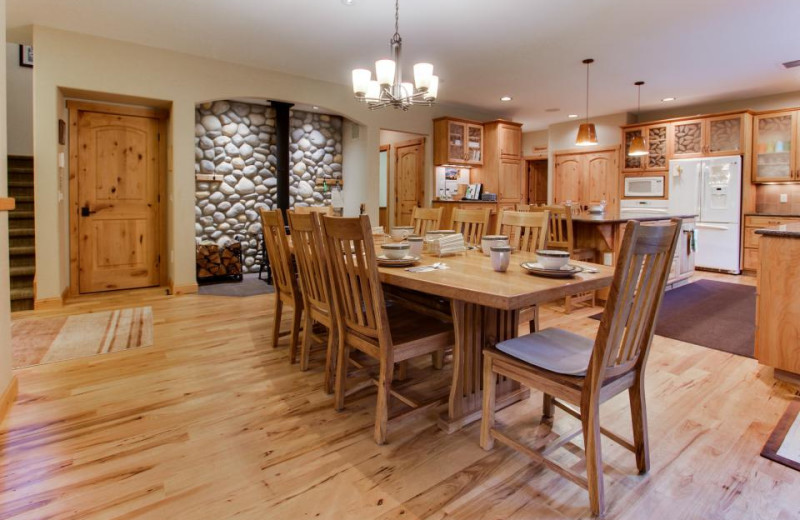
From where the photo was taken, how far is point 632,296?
1369 millimetres

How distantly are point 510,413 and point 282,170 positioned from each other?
189 inches

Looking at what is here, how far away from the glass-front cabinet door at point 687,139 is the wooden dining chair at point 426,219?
17.2 feet

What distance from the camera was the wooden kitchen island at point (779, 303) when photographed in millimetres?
2498

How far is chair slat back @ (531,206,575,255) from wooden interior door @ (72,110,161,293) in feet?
15.1

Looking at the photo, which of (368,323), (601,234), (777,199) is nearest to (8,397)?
(368,323)

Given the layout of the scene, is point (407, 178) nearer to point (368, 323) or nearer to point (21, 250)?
point (21, 250)

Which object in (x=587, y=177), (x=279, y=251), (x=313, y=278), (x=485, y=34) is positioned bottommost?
(x=313, y=278)

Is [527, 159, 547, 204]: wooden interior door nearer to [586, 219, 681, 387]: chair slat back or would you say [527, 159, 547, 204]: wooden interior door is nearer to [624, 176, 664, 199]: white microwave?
[624, 176, 664, 199]: white microwave

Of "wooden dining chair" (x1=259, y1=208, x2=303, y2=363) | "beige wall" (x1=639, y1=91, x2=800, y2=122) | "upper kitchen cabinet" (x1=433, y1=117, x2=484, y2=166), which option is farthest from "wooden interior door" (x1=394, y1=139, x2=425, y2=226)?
"wooden dining chair" (x1=259, y1=208, x2=303, y2=363)

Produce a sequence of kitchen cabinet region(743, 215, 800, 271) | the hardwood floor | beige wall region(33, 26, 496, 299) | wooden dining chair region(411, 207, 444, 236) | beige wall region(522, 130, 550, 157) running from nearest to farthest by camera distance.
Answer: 1. the hardwood floor
2. wooden dining chair region(411, 207, 444, 236)
3. beige wall region(33, 26, 496, 299)
4. kitchen cabinet region(743, 215, 800, 271)
5. beige wall region(522, 130, 550, 157)

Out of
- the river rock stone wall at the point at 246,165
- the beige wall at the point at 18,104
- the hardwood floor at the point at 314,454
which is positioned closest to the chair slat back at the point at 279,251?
the hardwood floor at the point at 314,454

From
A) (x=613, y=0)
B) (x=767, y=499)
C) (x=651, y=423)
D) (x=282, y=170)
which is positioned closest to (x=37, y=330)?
(x=282, y=170)

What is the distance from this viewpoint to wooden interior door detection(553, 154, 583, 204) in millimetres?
8328

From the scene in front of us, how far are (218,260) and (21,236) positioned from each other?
2.04 meters
